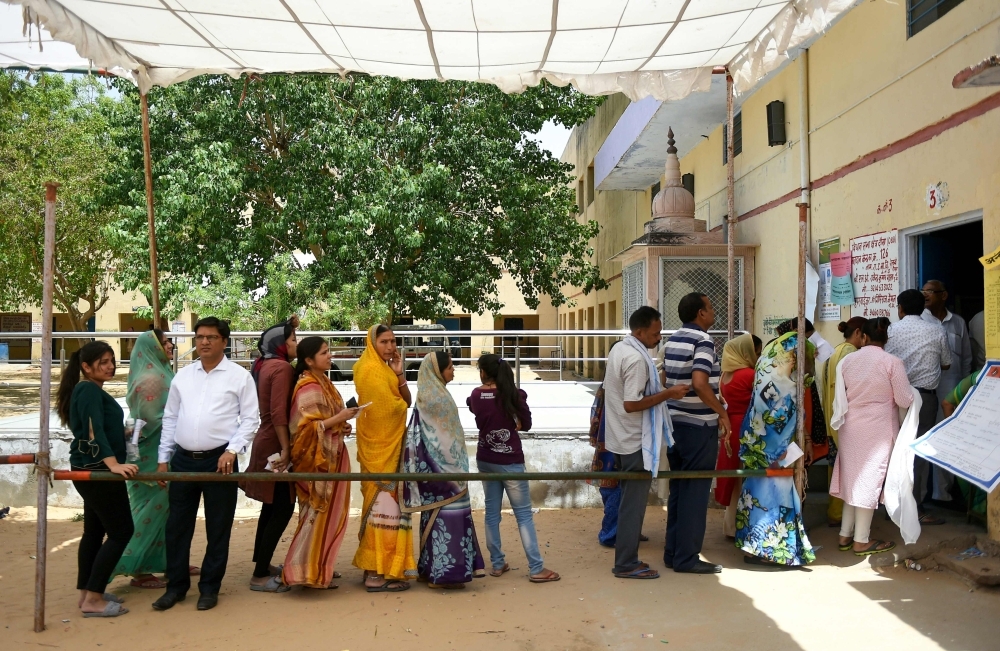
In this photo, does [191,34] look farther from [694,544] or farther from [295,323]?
[694,544]

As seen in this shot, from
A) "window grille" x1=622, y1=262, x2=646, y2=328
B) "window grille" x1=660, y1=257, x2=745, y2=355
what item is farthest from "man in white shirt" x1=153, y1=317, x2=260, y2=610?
"window grille" x1=660, y1=257, x2=745, y2=355

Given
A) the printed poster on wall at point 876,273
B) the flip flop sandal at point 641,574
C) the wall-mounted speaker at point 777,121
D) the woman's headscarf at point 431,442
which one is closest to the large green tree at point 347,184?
the wall-mounted speaker at point 777,121

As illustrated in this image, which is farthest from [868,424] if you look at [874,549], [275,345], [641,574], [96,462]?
[96,462]

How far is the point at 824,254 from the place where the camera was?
7535 mm

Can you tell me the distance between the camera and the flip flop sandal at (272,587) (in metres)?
4.97

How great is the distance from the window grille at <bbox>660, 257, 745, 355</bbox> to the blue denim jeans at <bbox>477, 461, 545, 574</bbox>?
433 centimetres

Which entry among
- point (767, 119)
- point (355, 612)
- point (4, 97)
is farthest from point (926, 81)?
point (4, 97)

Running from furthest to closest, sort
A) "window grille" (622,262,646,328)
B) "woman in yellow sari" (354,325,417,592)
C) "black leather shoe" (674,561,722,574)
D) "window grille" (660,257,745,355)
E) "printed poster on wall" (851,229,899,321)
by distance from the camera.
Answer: "window grille" (622,262,646,328) → "window grille" (660,257,745,355) → "printed poster on wall" (851,229,899,321) → "black leather shoe" (674,561,722,574) → "woman in yellow sari" (354,325,417,592)

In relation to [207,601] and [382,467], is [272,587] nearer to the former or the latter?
[207,601]

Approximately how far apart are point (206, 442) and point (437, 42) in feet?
8.60

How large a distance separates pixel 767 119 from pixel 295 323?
Result: 563 centimetres

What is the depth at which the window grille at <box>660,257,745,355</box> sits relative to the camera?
9008 mm

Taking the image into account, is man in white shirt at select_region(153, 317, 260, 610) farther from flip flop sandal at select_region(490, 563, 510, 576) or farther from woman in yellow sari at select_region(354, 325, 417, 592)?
flip flop sandal at select_region(490, 563, 510, 576)

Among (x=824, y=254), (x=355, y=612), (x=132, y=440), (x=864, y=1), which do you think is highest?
(x=864, y=1)
